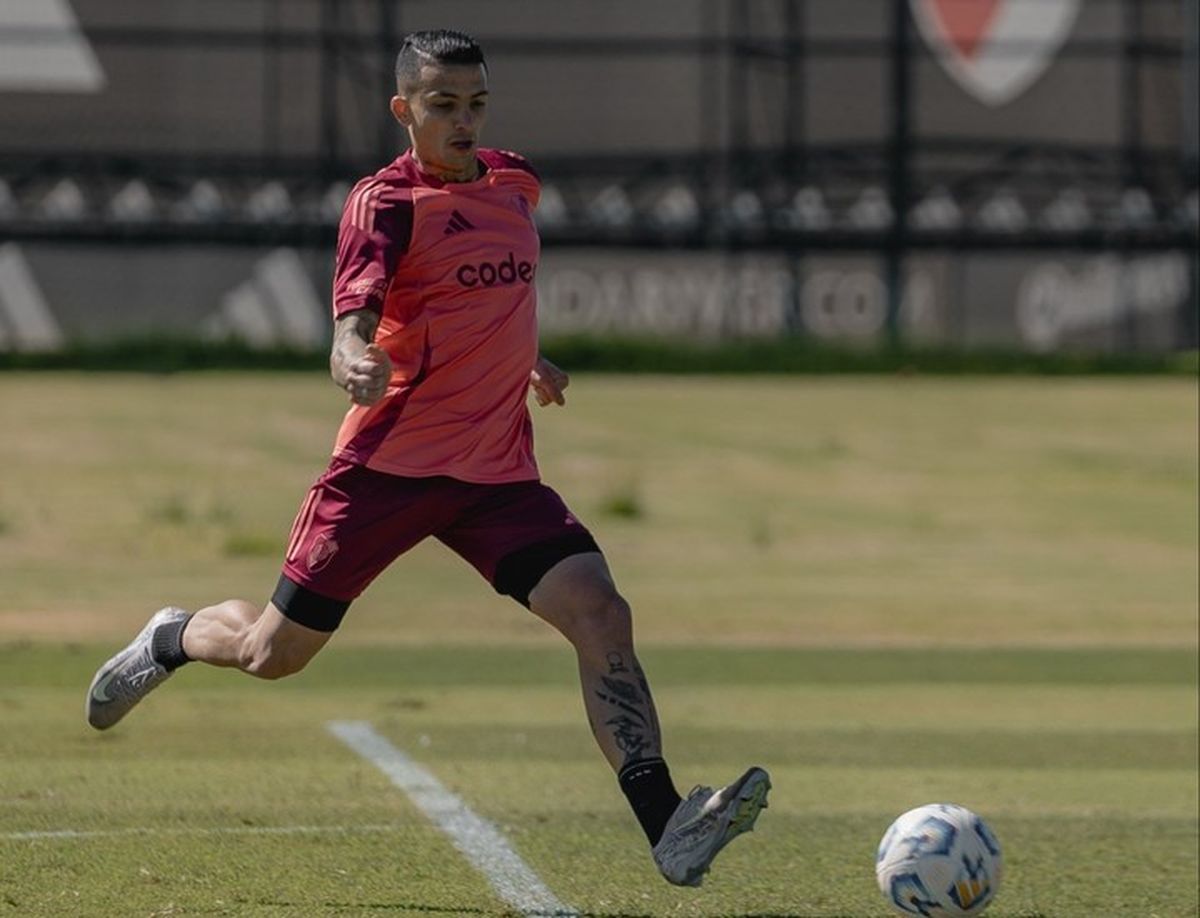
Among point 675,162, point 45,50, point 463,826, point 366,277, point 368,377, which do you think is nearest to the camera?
point 368,377

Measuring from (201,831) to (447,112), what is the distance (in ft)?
9.01

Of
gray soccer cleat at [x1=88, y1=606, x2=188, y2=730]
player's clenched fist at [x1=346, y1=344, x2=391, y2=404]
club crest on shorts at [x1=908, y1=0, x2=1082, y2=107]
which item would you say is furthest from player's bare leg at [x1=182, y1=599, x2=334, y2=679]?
club crest on shorts at [x1=908, y1=0, x2=1082, y2=107]

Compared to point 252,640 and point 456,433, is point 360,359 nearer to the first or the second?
point 456,433

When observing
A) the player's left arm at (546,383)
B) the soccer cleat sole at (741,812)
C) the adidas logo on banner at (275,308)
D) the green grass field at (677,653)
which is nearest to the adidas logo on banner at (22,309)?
the green grass field at (677,653)

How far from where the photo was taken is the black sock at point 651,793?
7.18 meters

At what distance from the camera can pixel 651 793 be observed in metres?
7.24

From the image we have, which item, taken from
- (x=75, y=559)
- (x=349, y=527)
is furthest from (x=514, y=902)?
(x=75, y=559)

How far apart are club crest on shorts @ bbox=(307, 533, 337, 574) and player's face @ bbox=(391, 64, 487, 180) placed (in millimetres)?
1137

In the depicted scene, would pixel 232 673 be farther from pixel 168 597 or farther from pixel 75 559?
pixel 75 559

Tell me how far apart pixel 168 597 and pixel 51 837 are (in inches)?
359

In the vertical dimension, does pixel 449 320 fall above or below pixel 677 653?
above

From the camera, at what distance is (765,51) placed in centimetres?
3142

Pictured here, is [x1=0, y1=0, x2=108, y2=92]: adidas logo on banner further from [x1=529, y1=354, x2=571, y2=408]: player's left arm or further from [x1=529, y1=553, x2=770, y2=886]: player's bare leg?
[x1=529, y1=553, x2=770, y2=886]: player's bare leg

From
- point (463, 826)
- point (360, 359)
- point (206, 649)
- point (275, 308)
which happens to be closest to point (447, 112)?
point (360, 359)
